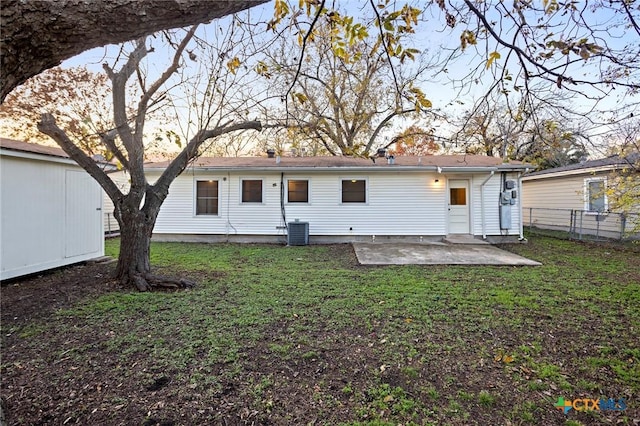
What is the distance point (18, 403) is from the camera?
212cm

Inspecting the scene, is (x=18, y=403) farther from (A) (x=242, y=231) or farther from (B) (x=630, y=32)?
(A) (x=242, y=231)

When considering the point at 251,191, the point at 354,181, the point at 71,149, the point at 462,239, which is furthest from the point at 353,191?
the point at 71,149

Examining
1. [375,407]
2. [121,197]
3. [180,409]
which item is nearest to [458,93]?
[375,407]

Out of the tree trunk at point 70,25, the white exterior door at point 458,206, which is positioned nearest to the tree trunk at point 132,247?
the tree trunk at point 70,25

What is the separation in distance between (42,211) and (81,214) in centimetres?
89

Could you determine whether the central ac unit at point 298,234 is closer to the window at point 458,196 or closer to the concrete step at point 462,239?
the concrete step at point 462,239

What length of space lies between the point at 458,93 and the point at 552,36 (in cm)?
75

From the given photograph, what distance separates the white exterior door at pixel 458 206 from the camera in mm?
10281

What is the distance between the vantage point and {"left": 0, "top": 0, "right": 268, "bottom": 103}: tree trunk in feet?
3.87

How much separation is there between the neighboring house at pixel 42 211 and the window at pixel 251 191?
429cm

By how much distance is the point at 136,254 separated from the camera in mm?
5031

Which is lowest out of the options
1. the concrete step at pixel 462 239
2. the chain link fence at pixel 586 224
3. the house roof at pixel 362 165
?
the concrete step at pixel 462 239

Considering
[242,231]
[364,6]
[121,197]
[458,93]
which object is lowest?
[242,231]

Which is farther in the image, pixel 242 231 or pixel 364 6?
pixel 242 231
